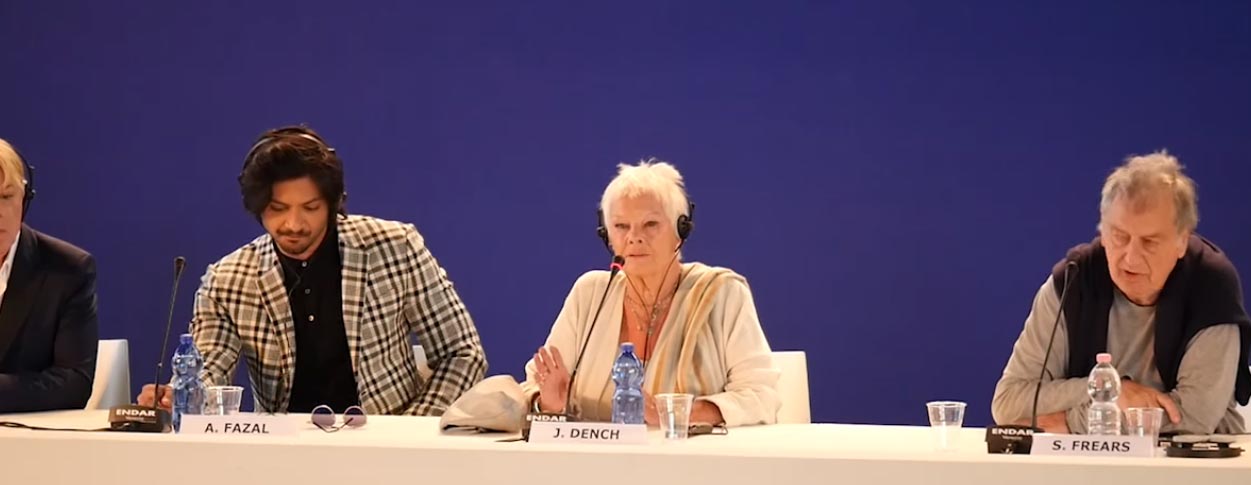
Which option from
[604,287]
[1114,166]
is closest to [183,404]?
[604,287]

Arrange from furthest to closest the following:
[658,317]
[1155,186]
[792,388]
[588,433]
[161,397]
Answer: [792,388]
[658,317]
[161,397]
[1155,186]
[588,433]

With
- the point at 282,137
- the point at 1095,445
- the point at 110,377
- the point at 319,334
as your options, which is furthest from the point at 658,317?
the point at 110,377

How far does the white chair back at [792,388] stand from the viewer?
325 cm

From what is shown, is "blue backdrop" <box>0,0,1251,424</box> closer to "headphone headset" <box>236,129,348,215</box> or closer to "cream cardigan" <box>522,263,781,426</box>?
"headphone headset" <box>236,129,348,215</box>

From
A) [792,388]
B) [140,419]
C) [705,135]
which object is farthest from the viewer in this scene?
[705,135]

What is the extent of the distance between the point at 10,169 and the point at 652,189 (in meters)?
1.33

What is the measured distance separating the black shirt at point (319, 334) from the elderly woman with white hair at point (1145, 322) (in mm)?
1462

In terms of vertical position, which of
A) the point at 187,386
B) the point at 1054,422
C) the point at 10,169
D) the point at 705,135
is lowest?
the point at 1054,422

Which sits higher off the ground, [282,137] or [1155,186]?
[282,137]

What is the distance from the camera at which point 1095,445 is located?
2.03 metres

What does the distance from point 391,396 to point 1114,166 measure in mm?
2082

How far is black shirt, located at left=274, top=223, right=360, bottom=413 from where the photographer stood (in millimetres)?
3373

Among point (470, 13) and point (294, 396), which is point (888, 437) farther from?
point (470, 13)

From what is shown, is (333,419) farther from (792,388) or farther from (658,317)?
(792,388)
